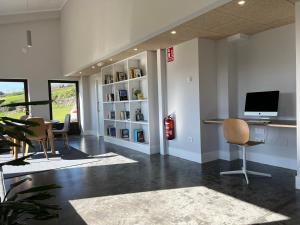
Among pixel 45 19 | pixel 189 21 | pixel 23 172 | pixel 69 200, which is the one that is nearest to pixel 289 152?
pixel 189 21

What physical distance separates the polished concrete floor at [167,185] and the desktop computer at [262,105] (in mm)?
873

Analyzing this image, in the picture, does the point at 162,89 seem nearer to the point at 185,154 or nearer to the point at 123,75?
the point at 185,154

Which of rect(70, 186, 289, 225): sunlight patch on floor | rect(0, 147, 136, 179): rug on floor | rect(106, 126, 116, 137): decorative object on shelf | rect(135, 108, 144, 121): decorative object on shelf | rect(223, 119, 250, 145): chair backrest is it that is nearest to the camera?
rect(70, 186, 289, 225): sunlight patch on floor

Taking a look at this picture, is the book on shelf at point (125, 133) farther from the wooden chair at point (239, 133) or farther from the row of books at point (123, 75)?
the wooden chair at point (239, 133)

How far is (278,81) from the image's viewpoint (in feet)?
14.1

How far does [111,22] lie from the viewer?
6141 millimetres

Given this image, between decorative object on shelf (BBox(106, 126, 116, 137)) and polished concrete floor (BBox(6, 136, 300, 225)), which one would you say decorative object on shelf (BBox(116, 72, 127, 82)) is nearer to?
decorative object on shelf (BBox(106, 126, 116, 137))

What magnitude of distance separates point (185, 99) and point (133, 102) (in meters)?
1.82

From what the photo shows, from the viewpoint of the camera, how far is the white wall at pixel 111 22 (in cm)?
398

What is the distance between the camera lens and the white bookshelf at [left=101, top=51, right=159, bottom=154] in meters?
5.86

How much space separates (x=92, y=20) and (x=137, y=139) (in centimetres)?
362

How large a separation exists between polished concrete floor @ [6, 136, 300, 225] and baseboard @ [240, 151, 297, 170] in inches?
5.2

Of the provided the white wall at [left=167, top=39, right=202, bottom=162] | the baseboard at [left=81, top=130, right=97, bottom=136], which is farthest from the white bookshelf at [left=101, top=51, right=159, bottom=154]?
the baseboard at [left=81, top=130, right=97, bottom=136]

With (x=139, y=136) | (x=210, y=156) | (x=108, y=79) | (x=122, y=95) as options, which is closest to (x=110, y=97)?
(x=108, y=79)
